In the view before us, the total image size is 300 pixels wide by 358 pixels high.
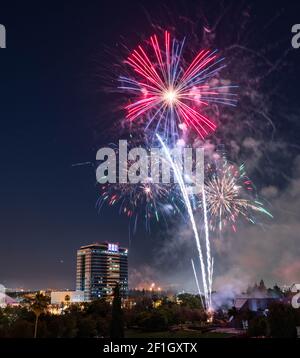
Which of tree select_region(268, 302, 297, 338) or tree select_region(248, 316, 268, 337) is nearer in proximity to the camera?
tree select_region(268, 302, 297, 338)

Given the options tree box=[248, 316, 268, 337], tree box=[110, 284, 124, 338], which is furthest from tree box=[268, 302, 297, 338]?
tree box=[110, 284, 124, 338]

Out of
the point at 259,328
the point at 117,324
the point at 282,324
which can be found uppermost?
the point at 117,324

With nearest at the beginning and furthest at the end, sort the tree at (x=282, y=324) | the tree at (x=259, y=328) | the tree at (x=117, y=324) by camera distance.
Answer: the tree at (x=117, y=324) < the tree at (x=282, y=324) < the tree at (x=259, y=328)

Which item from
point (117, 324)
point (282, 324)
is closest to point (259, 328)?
point (282, 324)

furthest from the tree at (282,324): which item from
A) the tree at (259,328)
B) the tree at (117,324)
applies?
the tree at (117,324)

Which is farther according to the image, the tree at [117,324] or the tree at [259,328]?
the tree at [259,328]

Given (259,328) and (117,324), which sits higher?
(117,324)

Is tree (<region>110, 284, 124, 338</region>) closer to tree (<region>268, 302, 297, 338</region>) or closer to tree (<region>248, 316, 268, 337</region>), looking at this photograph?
tree (<region>248, 316, 268, 337</region>)

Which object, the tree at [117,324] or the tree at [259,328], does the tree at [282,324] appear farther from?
the tree at [117,324]

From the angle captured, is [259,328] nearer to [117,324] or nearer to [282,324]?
[282,324]

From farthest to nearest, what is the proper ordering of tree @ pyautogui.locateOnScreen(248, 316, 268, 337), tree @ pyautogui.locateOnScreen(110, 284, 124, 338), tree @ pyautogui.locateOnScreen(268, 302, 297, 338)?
tree @ pyautogui.locateOnScreen(248, 316, 268, 337)
tree @ pyautogui.locateOnScreen(268, 302, 297, 338)
tree @ pyautogui.locateOnScreen(110, 284, 124, 338)
